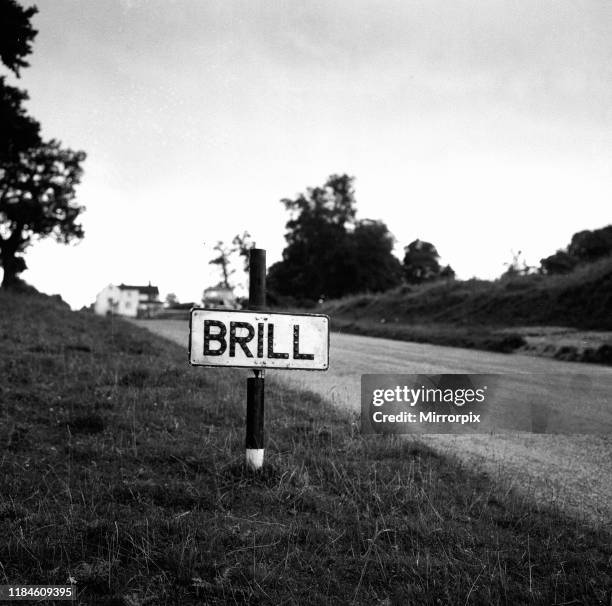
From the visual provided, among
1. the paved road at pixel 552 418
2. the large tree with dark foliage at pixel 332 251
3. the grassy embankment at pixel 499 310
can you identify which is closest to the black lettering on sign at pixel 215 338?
the paved road at pixel 552 418

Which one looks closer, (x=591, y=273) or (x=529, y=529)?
(x=529, y=529)

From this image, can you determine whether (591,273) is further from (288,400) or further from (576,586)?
(576,586)

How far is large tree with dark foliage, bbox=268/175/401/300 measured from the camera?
58406 millimetres

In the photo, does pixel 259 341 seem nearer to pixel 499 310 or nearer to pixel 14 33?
pixel 14 33

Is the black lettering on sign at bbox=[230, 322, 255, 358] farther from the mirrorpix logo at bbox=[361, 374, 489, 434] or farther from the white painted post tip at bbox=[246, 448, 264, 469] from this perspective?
the mirrorpix logo at bbox=[361, 374, 489, 434]

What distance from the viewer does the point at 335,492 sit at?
146 inches

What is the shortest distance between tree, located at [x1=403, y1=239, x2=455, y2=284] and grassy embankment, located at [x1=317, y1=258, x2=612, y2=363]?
158ft

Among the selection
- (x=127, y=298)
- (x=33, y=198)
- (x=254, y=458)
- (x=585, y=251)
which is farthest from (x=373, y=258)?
(x=127, y=298)

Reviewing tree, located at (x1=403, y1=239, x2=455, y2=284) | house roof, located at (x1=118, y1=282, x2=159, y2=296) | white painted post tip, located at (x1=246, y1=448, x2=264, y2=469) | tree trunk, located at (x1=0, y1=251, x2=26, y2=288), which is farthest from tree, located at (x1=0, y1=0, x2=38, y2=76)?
house roof, located at (x1=118, y1=282, x2=159, y2=296)

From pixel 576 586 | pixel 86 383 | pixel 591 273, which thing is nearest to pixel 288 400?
pixel 86 383

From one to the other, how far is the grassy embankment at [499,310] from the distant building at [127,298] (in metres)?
77.7

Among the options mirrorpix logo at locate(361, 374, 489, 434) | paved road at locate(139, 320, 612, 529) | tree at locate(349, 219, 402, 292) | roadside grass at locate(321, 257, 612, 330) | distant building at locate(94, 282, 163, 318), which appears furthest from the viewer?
distant building at locate(94, 282, 163, 318)

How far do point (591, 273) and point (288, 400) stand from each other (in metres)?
16.2

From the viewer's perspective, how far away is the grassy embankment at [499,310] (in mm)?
17062
